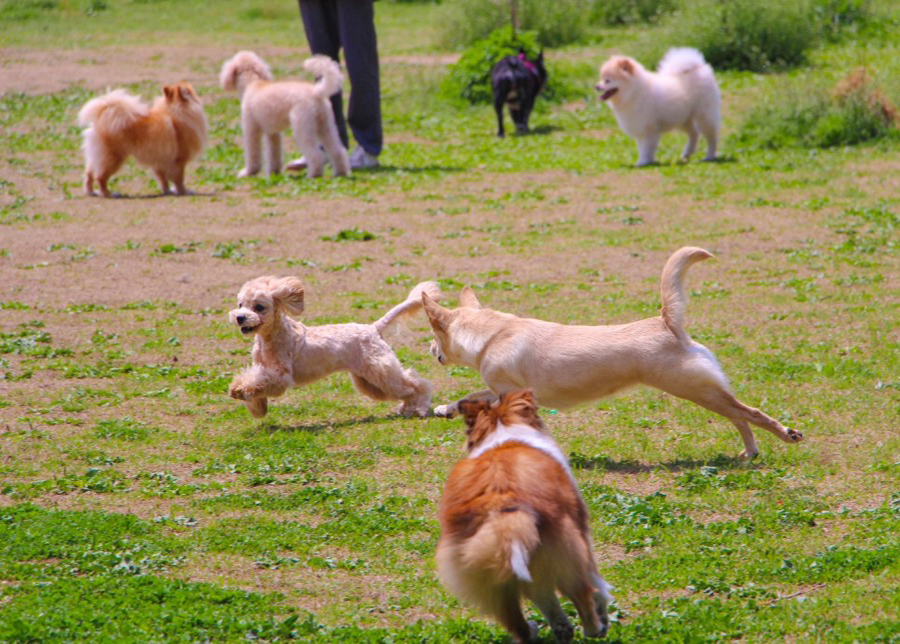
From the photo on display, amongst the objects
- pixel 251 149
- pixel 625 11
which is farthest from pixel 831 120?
pixel 625 11

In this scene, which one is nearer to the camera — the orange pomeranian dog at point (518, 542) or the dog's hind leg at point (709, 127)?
the orange pomeranian dog at point (518, 542)

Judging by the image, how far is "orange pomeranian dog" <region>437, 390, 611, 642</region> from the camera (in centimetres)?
321

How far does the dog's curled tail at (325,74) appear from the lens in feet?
39.2

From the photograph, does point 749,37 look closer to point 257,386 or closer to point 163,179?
point 163,179

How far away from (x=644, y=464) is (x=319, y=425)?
1.76 m

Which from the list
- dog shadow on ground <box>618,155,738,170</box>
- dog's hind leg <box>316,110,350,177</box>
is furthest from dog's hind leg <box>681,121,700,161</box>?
dog's hind leg <box>316,110,350,177</box>

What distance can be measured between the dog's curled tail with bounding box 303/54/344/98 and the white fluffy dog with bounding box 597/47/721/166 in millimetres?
3211

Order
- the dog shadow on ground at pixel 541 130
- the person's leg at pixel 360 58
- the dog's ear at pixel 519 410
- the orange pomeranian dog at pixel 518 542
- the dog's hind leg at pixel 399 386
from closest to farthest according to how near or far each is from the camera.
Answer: the orange pomeranian dog at pixel 518 542 < the dog's ear at pixel 519 410 < the dog's hind leg at pixel 399 386 < the person's leg at pixel 360 58 < the dog shadow on ground at pixel 541 130

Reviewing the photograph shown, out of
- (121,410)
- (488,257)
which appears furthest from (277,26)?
(121,410)

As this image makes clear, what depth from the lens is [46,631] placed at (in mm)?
3617

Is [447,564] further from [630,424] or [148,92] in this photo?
[148,92]

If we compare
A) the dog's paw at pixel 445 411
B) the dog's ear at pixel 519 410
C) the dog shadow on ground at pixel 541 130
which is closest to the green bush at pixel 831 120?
the dog shadow on ground at pixel 541 130

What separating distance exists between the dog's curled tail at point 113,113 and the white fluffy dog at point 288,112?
4.47 feet

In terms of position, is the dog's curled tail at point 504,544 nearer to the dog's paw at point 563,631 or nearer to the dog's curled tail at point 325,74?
the dog's paw at point 563,631
